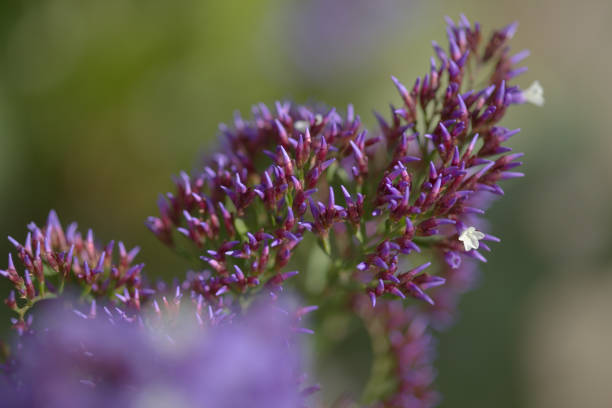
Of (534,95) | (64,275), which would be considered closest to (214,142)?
(64,275)

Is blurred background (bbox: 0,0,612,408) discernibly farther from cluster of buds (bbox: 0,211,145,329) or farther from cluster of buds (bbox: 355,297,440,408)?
cluster of buds (bbox: 0,211,145,329)

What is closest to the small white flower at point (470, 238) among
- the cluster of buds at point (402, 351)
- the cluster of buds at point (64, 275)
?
the cluster of buds at point (402, 351)

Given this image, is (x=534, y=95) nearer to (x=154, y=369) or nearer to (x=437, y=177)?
(x=437, y=177)

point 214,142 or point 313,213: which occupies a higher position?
point 214,142

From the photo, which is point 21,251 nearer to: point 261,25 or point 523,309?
point 261,25

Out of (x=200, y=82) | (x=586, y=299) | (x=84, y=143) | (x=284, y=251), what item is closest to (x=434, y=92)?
(x=284, y=251)

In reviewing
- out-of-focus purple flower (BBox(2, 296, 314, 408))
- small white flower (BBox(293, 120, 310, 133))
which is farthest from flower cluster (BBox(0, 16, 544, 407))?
out-of-focus purple flower (BBox(2, 296, 314, 408))
